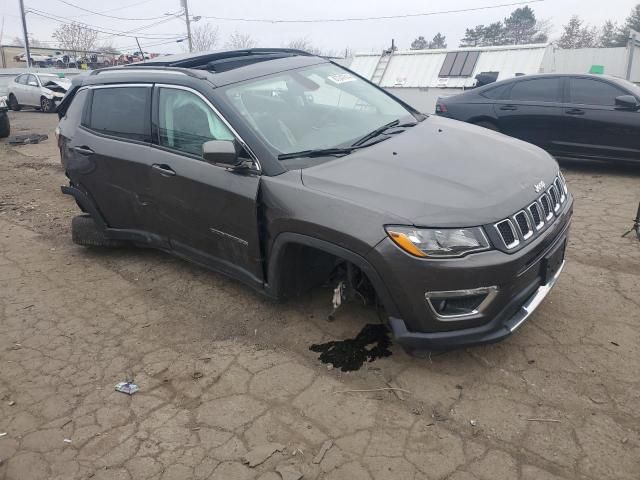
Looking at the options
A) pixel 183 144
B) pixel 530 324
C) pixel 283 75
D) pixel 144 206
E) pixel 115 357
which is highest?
pixel 283 75

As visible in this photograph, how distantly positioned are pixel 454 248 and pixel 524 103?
234 inches

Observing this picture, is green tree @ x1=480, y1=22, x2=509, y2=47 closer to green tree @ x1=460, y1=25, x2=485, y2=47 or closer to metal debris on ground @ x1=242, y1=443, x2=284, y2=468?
green tree @ x1=460, y1=25, x2=485, y2=47

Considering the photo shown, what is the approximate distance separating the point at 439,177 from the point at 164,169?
2.04 meters

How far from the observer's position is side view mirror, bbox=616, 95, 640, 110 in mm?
6852

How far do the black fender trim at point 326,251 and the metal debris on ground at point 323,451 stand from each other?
76cm

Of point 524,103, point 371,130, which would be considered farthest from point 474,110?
point 371,130

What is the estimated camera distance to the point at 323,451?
2.53 metres

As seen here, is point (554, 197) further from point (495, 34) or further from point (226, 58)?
point (495, 34)

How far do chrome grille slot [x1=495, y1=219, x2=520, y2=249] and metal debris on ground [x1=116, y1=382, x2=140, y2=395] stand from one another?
2250 millimetres

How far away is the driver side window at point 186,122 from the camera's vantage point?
3.55 meters

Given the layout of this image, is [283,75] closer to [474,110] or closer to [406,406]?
[406,406]

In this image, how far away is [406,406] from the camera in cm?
279

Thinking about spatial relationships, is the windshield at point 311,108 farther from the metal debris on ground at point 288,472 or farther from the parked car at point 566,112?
the parked car at point 566,112

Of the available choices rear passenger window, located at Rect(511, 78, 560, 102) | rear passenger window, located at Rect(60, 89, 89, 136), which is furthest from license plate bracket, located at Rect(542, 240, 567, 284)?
rear passenger window, located at Rect(511, 78, 560, 102)
